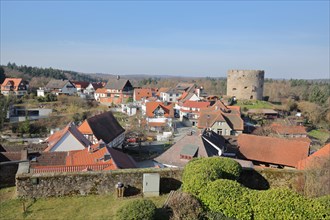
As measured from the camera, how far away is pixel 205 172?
1065 centimetres

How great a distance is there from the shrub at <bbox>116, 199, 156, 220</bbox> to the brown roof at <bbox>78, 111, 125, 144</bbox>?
19.1m

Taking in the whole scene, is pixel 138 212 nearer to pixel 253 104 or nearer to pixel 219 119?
pixel 219 119

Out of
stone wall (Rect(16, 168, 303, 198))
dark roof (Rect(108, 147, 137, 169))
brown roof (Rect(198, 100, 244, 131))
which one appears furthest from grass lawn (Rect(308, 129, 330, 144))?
stone wall (Rect(16, 168, 303, 198))

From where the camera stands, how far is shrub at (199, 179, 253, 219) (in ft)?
29.8

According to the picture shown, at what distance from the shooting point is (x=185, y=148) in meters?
21.5

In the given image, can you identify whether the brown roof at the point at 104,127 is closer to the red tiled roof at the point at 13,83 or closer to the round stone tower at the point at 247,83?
the round stone tower at the point at 247,83

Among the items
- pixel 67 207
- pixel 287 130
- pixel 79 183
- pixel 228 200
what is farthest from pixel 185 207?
pixel 287 130

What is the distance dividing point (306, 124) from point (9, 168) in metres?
49.7

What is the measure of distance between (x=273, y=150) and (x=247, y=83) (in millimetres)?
38563

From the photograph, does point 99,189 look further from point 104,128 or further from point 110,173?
point 104,128

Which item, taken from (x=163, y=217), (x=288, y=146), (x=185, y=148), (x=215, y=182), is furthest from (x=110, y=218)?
(x=288, y=146)

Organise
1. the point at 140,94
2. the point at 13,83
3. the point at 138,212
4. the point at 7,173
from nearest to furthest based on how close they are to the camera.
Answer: the point at 138,212, the point at 7,173, the point at 13,83, the point at 140,94

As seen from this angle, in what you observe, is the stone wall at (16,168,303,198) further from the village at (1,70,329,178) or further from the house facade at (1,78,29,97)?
the house facade at (1,78,29,97)

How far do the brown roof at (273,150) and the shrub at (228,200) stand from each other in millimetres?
16153
